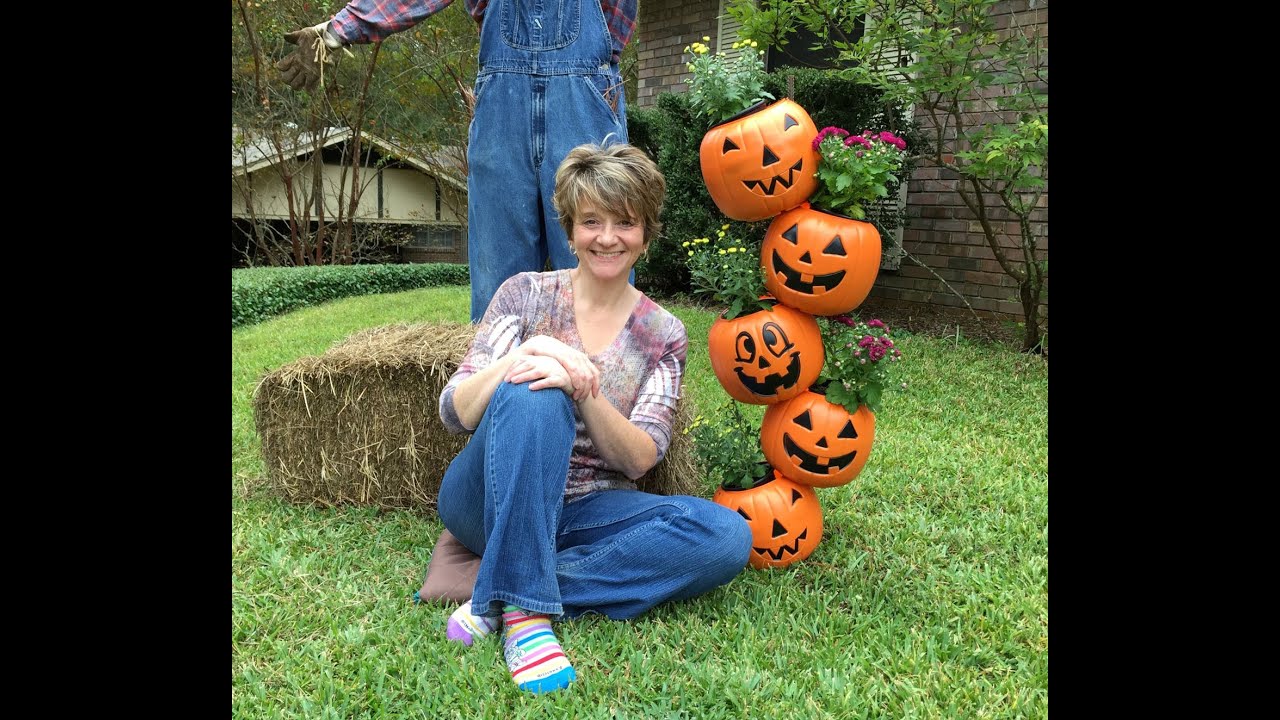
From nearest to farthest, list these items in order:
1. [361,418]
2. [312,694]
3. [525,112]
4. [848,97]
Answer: [312,694]
[525,112]
[361,418]
[848,97]

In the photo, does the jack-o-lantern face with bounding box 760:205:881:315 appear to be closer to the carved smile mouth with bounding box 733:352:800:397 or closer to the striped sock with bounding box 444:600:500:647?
the carved smile mouth with bounding box 733:352:800:397

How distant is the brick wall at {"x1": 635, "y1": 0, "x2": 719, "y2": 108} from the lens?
346 inches

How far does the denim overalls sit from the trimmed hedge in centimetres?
425

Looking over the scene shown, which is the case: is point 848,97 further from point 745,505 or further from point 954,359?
point 745,505

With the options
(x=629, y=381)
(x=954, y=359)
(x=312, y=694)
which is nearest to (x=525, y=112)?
(x=629, y=381)

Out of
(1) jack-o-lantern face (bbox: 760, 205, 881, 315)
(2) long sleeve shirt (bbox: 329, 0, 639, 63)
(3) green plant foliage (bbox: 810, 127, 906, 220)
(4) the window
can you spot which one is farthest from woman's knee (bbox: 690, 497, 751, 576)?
(4) the window

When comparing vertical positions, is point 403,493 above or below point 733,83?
below

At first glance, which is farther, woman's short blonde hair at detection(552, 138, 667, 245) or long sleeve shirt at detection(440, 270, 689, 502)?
long sleeve shirt at detection(440, 270, 689, 502)

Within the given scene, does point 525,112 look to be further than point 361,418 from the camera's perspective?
No

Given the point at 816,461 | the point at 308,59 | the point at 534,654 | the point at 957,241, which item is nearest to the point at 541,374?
the point at 534,654

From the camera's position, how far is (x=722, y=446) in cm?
262

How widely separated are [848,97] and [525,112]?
4.77m

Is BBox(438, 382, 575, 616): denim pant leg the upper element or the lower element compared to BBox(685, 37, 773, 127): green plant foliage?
lower

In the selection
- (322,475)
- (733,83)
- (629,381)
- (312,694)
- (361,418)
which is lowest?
(312,694)
